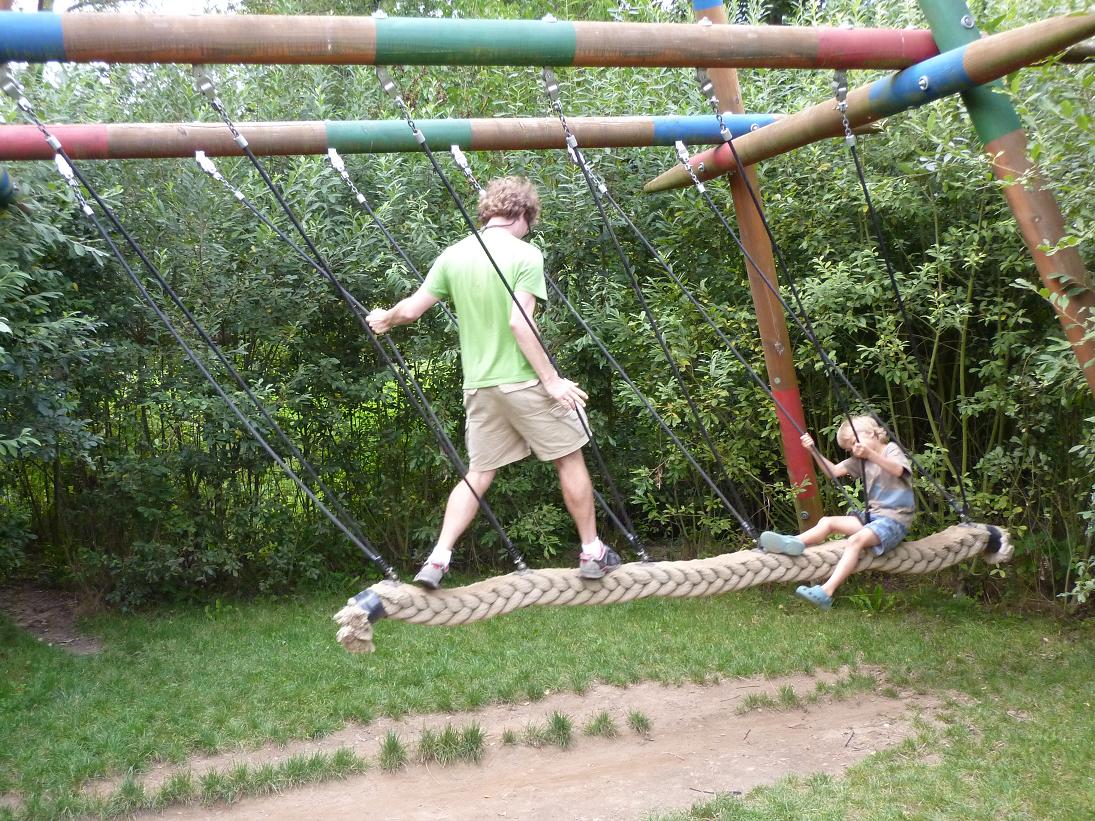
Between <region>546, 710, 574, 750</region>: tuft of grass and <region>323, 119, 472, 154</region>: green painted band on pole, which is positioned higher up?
<region>323, 119, 472, 154</region>: green painted band on pole

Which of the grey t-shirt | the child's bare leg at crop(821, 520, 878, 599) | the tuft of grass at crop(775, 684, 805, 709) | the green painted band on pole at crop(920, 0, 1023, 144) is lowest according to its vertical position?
the tuft of grass at crop(775, 684, 805, 709)

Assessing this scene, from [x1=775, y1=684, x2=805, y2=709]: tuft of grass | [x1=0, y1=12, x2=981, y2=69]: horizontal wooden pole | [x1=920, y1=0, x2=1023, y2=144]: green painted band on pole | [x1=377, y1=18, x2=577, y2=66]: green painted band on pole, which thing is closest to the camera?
[x1=0, y1=12, x2=981, y2=69]: horizontal wooden pole

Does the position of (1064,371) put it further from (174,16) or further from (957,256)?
(174,16)

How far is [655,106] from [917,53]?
9.50ft

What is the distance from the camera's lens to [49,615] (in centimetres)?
621

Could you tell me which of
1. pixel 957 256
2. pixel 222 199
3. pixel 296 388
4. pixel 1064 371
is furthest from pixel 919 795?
pixel 222 199

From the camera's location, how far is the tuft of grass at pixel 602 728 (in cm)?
451

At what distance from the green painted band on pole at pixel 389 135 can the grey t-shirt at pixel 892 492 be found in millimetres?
2134

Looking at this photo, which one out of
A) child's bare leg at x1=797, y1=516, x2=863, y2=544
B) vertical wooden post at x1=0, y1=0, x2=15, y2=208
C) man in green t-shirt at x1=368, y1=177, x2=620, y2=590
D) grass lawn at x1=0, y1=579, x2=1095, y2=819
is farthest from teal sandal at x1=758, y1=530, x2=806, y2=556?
vertical wooden post at x1=0, y1=0, x2=15, y2=208

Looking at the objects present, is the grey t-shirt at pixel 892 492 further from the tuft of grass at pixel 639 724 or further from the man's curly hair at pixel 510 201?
the man's curly hair at pixel 510 201

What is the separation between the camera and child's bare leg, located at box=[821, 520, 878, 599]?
13.0 ft

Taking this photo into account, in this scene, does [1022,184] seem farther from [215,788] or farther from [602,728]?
[215,788]

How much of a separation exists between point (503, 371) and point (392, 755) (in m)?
1.84

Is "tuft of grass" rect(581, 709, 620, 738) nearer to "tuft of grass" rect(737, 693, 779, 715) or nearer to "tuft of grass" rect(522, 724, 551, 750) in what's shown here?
"tuft of grass" rect(522, 724, 551, 750)
